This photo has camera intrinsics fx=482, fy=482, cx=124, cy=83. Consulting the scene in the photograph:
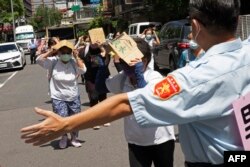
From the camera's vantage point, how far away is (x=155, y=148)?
3.89 meters

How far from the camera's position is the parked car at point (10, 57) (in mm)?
24141

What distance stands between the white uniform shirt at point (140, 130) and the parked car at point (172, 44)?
874 centimetres

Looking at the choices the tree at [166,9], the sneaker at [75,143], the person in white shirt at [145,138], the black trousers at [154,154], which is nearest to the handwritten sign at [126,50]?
the person in white shirt at [145,138]

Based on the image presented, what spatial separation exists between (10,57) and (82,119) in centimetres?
2321

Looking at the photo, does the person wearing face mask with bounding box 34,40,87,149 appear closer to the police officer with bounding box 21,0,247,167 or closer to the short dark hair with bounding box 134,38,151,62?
the short dark hair with bounding box 134,38,151,62

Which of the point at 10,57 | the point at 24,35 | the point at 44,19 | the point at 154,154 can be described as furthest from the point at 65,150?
the point at 44,19

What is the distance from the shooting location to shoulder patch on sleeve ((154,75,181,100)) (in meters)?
1.78

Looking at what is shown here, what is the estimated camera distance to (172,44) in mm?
13961

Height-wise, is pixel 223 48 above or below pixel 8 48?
above

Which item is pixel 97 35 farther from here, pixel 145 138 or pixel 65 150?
pixel 145 138

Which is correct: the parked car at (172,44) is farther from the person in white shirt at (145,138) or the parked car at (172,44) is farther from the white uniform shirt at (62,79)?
the person in white shirt at (145,138)

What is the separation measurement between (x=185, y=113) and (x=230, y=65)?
254 mm

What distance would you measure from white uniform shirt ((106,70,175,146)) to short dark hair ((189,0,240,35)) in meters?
1.94

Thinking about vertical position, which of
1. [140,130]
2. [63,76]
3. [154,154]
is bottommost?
[154,154]
